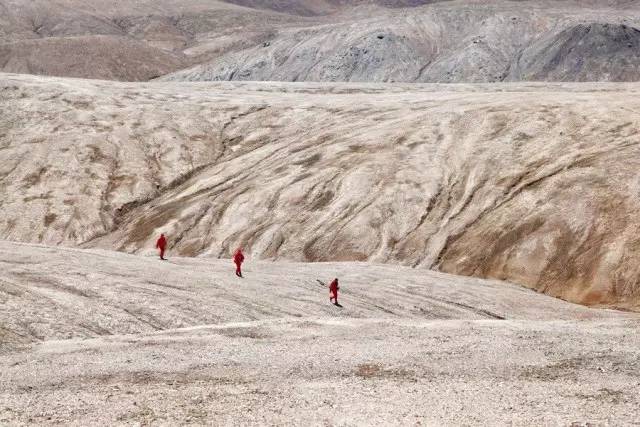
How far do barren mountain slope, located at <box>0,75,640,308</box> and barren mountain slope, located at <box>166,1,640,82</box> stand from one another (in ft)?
222

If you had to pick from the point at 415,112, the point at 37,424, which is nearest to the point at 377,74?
the point at 415,112

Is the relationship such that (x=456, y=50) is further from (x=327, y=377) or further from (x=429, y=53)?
(x=327, y=377)

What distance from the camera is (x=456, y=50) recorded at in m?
151

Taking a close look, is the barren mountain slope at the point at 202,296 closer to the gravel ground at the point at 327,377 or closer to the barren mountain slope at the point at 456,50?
the gravel ground at the point at 327,377

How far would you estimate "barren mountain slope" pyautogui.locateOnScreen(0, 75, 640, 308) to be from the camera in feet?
131

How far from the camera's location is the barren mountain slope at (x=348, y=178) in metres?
39.8

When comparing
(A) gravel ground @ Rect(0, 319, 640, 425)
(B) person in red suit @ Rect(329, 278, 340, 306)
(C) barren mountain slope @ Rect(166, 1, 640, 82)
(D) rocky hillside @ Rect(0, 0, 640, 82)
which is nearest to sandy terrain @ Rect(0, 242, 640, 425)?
(A) gravel ground @ Rect(0, 319, 640, 425)

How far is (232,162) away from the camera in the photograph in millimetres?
60688

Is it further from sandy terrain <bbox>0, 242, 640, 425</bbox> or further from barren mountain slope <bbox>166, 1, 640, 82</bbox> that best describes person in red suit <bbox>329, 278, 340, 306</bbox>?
barren mountain slope <bbox>166, 1, 640, 82</bbox>

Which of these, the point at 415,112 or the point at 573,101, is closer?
the point at 573,101

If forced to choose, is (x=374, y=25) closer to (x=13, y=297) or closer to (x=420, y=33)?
(x=420, y=33)

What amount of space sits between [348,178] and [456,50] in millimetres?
108900

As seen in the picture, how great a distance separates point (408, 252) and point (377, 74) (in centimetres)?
11080

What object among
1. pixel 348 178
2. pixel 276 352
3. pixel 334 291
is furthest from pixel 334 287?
pixel 348 178
